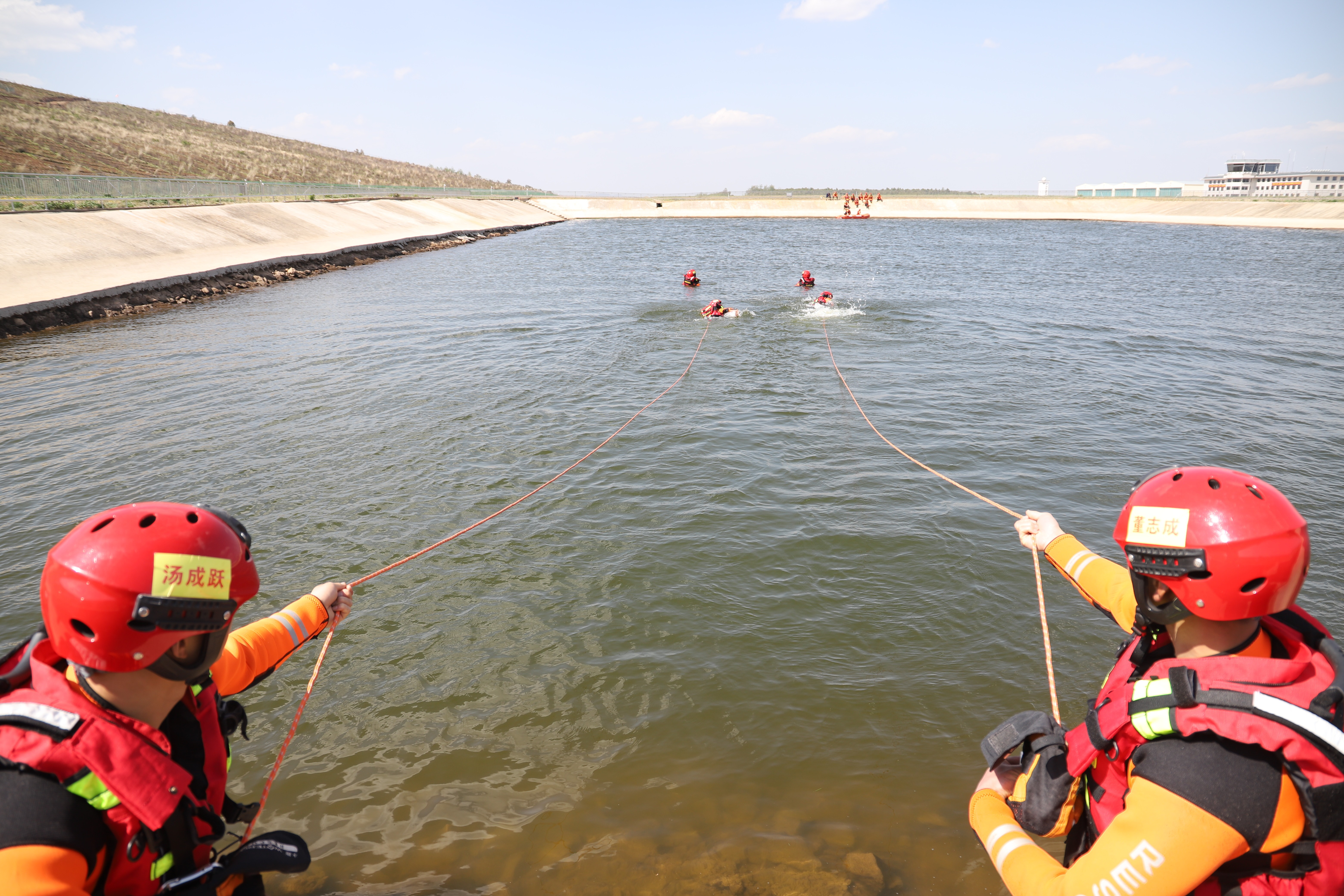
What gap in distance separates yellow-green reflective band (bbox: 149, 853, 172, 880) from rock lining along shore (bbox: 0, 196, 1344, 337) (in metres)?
23.8

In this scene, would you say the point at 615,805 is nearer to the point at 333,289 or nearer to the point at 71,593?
the point at 71,593

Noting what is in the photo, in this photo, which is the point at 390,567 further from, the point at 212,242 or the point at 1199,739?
the point at 212,242

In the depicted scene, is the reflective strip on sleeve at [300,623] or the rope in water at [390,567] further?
the rope in water at [390,567]

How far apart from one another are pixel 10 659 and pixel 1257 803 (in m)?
3.82

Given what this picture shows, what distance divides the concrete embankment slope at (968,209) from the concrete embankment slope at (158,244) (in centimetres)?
6242

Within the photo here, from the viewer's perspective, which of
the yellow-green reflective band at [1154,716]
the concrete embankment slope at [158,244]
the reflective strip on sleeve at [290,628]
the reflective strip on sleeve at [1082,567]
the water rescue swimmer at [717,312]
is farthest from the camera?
the water rescue swimmer at [717,312]

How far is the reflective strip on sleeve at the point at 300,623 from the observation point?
11.6 ft

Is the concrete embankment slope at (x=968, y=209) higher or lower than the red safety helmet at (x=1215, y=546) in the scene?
higher

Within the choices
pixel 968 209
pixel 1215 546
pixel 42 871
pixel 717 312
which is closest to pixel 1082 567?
pixel 1215 546

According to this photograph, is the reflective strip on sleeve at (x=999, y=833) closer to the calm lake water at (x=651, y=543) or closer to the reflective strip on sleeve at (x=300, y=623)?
the calm lake water at (x=651, y=543)

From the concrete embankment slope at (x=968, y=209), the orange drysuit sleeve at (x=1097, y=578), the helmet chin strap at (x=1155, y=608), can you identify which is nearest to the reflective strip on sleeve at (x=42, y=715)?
the helmet chin strap at (x=1155, y=608)

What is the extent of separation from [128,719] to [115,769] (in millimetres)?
199

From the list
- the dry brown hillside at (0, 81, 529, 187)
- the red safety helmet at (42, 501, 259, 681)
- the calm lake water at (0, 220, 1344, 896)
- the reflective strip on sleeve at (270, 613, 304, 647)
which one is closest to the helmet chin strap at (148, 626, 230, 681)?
the red safety helmet at (42, 501, 259, 681)

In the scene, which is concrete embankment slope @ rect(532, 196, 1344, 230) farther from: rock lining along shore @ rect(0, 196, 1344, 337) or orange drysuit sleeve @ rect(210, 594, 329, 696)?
orange drysuit sleeve @ rect(210, 594, 329, 696)
